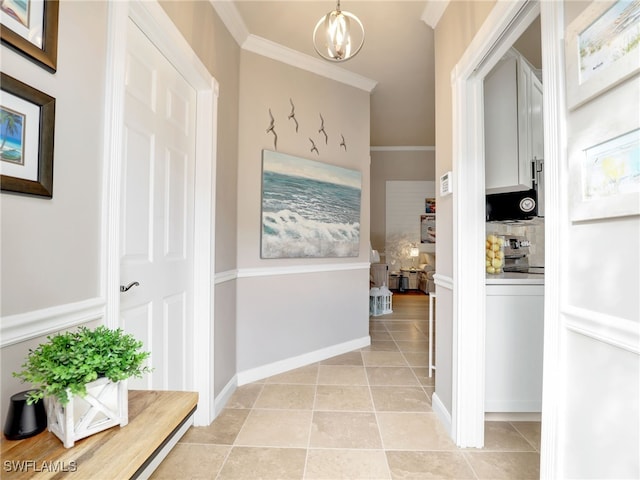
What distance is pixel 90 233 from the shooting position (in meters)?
Answer: 1.08

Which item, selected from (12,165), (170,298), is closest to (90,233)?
(12,165)

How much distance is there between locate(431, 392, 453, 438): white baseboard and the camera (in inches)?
78.4

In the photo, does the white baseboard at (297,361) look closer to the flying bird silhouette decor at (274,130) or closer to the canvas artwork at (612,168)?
the flying bird silhouette decor at (274,130)

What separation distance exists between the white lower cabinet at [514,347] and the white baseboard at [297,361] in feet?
5.05

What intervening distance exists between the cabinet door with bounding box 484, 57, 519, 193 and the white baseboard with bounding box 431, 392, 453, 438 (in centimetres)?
151

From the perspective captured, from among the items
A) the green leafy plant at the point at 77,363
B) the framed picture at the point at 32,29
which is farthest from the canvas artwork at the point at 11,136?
the green leafy plant at the point at 77,363

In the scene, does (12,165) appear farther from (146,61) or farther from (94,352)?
(146,61)

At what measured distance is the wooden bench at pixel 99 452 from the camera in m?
0.60

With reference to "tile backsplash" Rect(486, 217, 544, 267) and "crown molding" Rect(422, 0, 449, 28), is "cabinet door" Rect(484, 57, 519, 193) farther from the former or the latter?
"tile backsplash" Rect(486, 217, 544, 267)

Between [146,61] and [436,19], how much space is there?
6.39 ft

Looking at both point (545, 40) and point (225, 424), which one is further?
point (225, 424)

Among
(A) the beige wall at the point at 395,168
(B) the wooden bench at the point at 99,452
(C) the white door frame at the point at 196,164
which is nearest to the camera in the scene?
(B) the wooden bench at the point at 99,452

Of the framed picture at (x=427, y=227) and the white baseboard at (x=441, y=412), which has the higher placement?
the framed picture at (x=427, y=227)

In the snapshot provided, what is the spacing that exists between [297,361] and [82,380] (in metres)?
2.49
